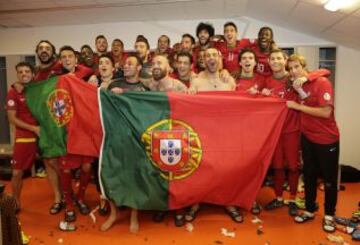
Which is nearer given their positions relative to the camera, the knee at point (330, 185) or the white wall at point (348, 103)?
the knee at point (330, 185)

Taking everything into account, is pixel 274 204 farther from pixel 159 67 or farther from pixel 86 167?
pixel 86 167

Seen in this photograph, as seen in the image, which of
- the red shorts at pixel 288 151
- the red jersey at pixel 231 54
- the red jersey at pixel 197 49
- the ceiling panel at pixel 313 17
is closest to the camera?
the red shorts at pixel 288 151

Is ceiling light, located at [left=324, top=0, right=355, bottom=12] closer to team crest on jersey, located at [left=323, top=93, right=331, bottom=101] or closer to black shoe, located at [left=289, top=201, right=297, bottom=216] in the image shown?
team crest on jersey, located at [left=323, top=93, right=331, bottom=101]

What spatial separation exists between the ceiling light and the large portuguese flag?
1437mm

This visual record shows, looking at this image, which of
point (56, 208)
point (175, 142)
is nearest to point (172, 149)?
point (175, 142)

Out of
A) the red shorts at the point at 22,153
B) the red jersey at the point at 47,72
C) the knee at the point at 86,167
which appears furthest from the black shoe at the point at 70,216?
the red jersey at the point at 47,72

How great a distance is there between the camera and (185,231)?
122 inches

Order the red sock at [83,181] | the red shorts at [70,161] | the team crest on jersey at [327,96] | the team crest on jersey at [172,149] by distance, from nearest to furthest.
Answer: the team crest on jersey at [327,96], the team crest on jersey at [172,149], the red shorts at [70,161], the red sock at [83,181]

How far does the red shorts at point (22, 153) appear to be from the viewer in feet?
11.4

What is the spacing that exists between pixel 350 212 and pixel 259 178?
1.27 metres

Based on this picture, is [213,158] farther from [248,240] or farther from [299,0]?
[299,0]

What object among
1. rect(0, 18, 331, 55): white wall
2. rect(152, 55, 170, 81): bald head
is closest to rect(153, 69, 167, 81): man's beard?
rect(152, 55, 170, 81): bald head

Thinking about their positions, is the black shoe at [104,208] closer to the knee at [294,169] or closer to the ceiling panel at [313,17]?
the knee at [294,169]

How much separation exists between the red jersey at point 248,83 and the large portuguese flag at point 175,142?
28cm
